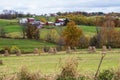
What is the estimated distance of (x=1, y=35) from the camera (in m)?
98.2

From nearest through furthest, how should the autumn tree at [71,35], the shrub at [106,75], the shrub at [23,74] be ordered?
the shrub at [23,74]
the shrub at [106,75]
the autumn tree at [71,35]

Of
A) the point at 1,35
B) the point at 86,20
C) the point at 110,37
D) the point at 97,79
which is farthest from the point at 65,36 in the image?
the point at 97,79

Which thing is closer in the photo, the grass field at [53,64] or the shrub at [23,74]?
the shrub at [23,74]

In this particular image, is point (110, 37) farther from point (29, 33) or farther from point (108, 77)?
point (108, 77)

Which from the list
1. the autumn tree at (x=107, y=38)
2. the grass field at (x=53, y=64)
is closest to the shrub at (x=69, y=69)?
the grass field at (x=53, y=64)

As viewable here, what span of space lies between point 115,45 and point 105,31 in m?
15.1

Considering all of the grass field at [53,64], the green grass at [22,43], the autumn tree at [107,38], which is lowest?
the green grass at [22,43]

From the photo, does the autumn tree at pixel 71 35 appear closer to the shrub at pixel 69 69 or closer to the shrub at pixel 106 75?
the shrub at pixel 106 75

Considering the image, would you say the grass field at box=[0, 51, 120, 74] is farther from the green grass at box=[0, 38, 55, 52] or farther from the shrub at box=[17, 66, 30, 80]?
the green grass at box=[0, 38, 55, 52]

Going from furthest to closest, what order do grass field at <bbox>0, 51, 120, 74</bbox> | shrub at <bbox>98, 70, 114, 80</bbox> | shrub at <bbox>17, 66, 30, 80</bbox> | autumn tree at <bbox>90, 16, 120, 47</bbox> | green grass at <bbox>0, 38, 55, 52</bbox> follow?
1. green grass at <bbox>0, 38, 55, 52</bbox>
2. autumn tree at <bbox>90, 16, 120, 47</bbox>
3. grass field at <bbox>0, 51, 120, 74</bbox>
4. shrub at <bbox>98, 70, 114, 80</bbox>
5. shrub at <bbox>17, 66, 30, 80</bbox>

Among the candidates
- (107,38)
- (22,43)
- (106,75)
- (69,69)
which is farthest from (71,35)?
(69,69)

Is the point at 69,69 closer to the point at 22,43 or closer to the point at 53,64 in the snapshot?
the point at 53,64

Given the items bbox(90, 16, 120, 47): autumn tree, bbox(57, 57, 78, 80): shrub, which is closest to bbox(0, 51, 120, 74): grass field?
bbox(57, 57, 78, 80): shrub

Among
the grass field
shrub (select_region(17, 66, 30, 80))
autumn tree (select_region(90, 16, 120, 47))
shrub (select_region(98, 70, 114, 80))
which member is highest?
shrub (select_region(17, 66, 30, 80))
